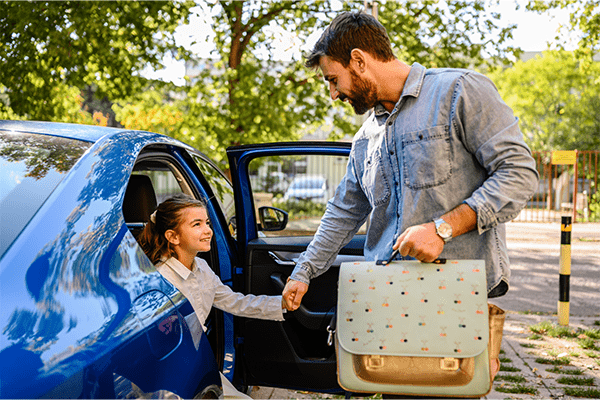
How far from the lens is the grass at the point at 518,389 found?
4242 millimetres

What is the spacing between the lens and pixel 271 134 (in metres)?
10.7

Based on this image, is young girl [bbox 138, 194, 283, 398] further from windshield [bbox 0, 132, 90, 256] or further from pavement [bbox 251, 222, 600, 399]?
pavement [bbox 251, 222, 600, 399]

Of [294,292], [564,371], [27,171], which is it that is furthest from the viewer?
[564,371]

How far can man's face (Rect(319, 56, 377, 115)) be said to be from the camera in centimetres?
218

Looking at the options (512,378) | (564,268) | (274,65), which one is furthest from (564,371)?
(274,65)

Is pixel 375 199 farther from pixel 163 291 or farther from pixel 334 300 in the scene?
pixel 334 300

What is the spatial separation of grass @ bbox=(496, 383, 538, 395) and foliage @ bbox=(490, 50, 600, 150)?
25.9 m

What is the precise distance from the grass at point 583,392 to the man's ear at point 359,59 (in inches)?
127

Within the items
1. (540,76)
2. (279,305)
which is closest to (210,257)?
(279,305)

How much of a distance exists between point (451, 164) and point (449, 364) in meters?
0.67

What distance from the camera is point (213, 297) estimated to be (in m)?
2.84

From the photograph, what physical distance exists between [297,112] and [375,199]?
9201 millimetres

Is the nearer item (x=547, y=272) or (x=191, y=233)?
(x=191, y=233)

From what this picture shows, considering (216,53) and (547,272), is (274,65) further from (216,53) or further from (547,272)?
(547,272)
